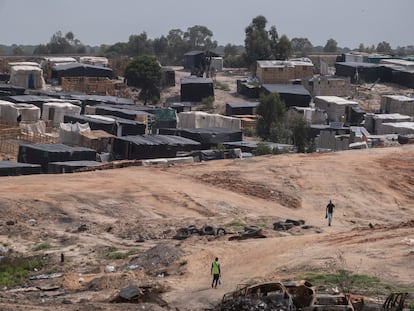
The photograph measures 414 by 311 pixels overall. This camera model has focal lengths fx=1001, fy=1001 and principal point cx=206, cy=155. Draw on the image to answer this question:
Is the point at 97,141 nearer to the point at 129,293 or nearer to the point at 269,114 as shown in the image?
the point at 269,114

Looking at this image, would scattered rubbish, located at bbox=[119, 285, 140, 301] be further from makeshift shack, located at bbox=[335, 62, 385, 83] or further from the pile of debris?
makeshift shack, located at bbox=[335, 62, 385, 83]

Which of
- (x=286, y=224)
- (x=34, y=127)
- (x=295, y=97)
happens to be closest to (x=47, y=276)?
(x=286, y=224)

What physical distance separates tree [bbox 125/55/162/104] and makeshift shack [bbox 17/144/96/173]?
28778mm

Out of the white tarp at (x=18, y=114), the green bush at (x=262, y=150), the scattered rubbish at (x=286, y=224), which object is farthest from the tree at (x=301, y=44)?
the scattered rubbish at (x=286, y=224)

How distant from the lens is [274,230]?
28.4 metres

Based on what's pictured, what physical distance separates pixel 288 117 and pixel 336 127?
4262mm

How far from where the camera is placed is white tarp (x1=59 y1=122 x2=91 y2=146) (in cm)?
4344

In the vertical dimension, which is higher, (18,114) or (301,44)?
(301,44)

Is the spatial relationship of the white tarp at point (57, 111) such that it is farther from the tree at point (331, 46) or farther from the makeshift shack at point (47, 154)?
the tree at point (331, 46)

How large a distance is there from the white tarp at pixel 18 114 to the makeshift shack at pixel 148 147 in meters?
9.02

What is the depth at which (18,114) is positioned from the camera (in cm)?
4950

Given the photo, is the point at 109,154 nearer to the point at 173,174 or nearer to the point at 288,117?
the point at 173,174

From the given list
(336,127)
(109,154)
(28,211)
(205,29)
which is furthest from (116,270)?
(205,29)

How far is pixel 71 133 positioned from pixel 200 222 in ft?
52.6
